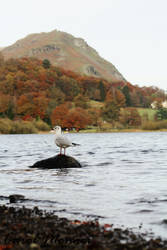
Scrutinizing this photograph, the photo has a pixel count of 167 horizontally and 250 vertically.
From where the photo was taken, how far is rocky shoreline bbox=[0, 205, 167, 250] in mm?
7102

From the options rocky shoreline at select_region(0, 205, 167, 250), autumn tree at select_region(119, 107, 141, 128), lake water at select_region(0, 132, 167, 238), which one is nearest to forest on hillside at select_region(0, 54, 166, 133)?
autumn tree at select_region(119, 107, 141, 128)

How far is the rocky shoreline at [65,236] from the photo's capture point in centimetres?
710

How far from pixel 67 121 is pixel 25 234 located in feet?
462

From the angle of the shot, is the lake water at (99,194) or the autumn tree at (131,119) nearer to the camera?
the lake water at (99,194)

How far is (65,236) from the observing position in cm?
757

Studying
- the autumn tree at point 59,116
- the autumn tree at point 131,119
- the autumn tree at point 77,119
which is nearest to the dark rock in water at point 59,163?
the autumn tree at point 77,119

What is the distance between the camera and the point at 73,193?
1419 centimetres

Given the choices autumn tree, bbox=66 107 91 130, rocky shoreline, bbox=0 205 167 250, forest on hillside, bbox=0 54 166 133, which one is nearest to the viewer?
rocky shoreline, bbox=0 205 167 250

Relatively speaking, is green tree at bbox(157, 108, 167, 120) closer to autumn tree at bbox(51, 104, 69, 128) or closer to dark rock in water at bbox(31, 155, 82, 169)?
autumn tree at bbox(51, 104, 69, 128)

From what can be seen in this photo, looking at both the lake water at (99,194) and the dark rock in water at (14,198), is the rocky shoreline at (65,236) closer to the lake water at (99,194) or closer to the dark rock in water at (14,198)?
the lake water at (99,194)

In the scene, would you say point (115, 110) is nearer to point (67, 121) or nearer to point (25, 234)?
point (67, 121)

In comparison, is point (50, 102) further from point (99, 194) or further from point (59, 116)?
point (99, 194)

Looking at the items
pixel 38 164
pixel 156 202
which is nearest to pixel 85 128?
pixel 38 164

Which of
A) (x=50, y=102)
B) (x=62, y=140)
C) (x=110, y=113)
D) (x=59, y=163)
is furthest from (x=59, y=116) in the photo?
(x=59, y=163)
